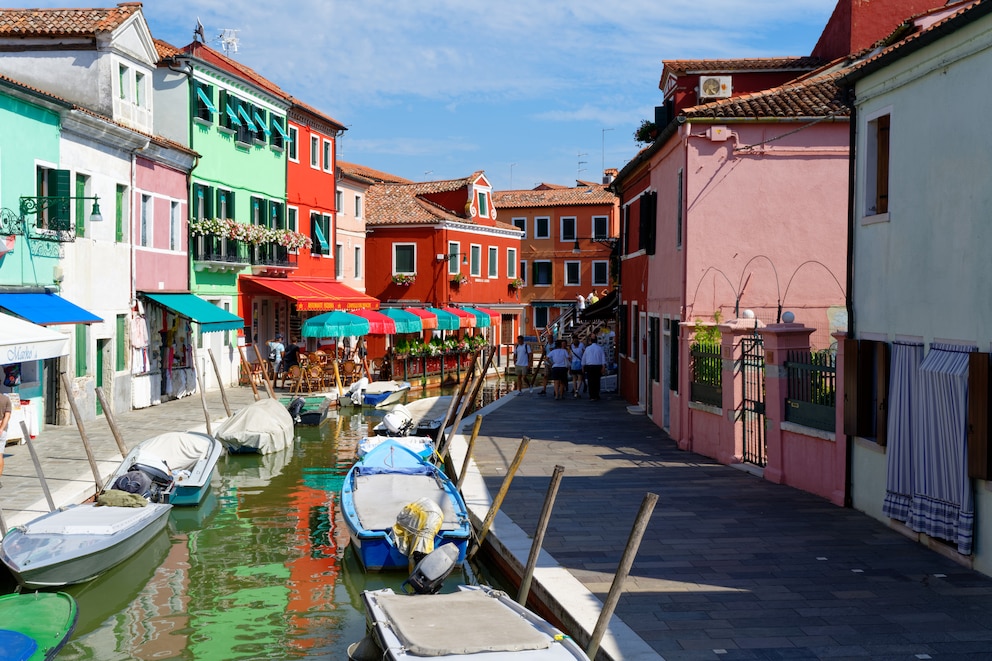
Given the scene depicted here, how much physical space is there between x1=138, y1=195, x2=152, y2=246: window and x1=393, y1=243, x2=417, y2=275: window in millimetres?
21094

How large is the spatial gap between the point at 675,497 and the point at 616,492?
0.81m

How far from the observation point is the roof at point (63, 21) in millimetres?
23797

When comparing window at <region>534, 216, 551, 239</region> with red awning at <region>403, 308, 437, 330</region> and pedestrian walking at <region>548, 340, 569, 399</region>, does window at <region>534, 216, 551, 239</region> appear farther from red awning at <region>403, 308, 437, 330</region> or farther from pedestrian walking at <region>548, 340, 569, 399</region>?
pedestrian walking at <region>548, 340, 569, 399</region>

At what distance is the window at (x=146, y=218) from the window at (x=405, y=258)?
2109 cm

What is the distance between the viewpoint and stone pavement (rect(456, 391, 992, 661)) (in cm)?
773

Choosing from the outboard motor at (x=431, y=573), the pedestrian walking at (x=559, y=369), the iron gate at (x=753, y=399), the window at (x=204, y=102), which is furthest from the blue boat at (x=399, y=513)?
the window at (x=204, y=102)

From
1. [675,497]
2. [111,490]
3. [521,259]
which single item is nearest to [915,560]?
[675,497]

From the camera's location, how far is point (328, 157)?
38.8 m

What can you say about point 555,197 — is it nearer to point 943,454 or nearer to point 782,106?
point 782,106

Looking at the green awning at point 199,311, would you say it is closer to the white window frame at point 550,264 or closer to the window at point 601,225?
the white window frame at point 550,264

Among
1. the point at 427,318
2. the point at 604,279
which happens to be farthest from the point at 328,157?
the point at 604,279

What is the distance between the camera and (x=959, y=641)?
7.61 m

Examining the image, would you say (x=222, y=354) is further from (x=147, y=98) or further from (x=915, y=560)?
(x=915, y=560)

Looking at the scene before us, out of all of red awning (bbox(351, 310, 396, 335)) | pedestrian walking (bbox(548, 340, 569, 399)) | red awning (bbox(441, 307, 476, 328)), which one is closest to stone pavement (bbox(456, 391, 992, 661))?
pedestrian walking (bbox(548, 340, 569, 399))
